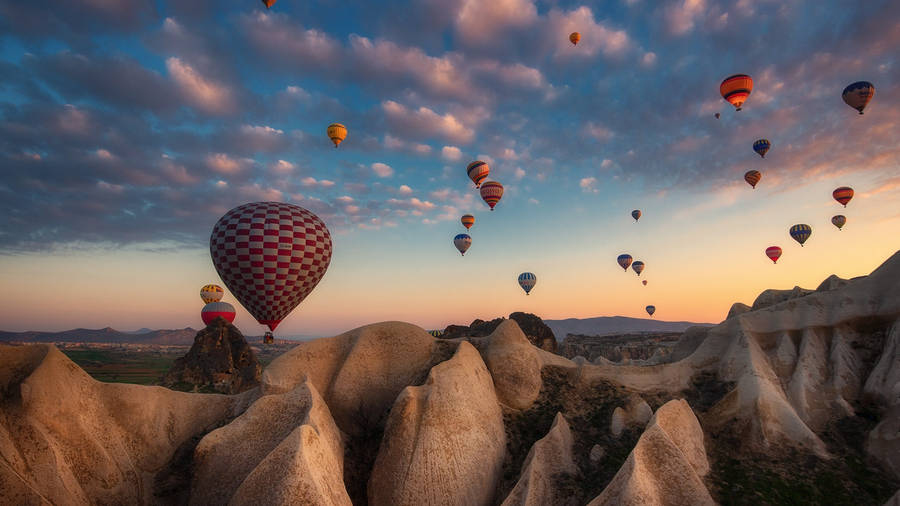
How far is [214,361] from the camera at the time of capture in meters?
98.8

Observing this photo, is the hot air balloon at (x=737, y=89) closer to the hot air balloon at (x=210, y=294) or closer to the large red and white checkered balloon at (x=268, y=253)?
the large red and white checkered balloon at (x=268, y=253)

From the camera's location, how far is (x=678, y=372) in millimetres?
39344

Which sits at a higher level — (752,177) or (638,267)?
(752,177)

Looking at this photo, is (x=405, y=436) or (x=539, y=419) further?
(x=539, y=419)

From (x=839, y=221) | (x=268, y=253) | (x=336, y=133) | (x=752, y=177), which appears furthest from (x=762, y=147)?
(x=268, y=253)

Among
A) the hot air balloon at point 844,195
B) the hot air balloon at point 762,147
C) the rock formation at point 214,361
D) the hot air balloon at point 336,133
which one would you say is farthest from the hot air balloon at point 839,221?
the rock formation at point 214,361

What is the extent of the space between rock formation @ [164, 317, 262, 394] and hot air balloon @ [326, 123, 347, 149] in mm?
48829

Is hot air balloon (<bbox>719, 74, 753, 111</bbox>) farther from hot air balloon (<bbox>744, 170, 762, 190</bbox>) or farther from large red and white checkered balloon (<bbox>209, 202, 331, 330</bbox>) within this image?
large red and white checkered balloon (<bbox>209, 202, 331, 330</bbox>)

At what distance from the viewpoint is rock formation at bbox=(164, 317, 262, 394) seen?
95.1 m

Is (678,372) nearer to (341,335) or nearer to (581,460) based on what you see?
(581,460)

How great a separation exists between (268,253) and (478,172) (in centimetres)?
3714

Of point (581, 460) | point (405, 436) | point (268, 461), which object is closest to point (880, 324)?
point (581, 460)

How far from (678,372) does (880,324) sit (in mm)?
15998

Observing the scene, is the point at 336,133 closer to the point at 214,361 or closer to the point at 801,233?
the point at 214,361
